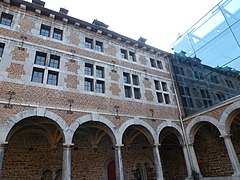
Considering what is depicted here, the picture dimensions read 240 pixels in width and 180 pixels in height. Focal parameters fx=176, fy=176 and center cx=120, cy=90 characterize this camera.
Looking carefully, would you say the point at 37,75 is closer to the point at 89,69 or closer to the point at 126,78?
the point at 89,69

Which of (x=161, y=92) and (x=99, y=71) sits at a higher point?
(x=99, y=71)

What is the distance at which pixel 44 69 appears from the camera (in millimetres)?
7953

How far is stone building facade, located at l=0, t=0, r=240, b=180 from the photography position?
7217mm

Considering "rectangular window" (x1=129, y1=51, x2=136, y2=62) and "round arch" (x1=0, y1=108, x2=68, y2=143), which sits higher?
"rectangular window" (x1=129, y1=51, x2=136, y2=62)

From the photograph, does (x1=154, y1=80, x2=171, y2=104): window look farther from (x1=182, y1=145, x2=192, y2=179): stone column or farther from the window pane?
(x1=182, y1=145, x2=192, y2=179): stone column

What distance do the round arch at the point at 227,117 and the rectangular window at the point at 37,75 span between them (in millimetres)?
8947

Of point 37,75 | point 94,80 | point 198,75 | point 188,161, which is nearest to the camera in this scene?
point 37,75

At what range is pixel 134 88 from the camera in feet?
34.3

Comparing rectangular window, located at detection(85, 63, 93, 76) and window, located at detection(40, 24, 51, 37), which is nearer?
window, located at detection(40, 24, 51, 37)

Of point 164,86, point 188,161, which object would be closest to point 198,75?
point 164,86

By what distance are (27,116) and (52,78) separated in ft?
7.16

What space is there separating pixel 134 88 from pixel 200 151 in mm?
6746

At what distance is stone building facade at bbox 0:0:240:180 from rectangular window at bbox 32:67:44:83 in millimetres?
42

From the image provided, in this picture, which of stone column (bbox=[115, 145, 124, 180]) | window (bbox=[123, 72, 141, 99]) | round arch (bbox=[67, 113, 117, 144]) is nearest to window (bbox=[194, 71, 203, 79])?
window (bbox=[123, 72, 141, 99])
